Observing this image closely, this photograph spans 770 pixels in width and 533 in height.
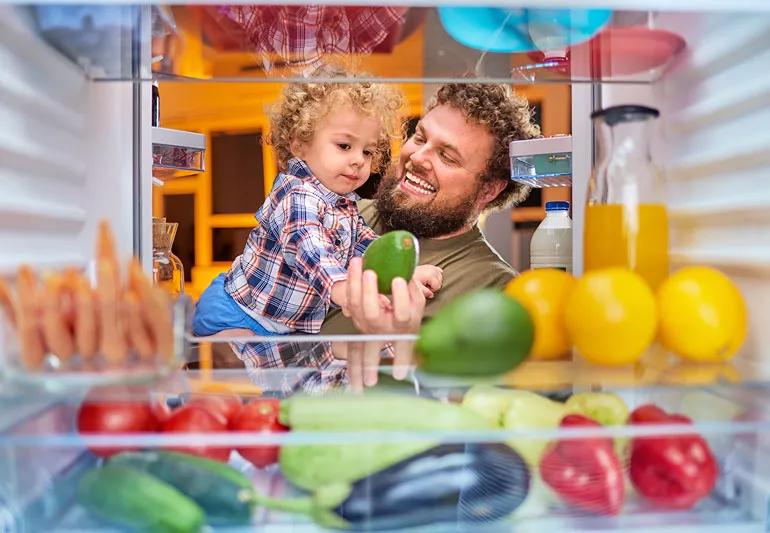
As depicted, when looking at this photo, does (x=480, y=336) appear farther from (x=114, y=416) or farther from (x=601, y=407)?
(x=114, y=416)

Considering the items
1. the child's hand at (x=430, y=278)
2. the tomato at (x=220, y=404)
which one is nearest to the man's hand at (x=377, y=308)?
the tomato at (x=220, y=404)

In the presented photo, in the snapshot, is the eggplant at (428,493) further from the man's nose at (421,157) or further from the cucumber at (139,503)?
the man's nose at (421,157)

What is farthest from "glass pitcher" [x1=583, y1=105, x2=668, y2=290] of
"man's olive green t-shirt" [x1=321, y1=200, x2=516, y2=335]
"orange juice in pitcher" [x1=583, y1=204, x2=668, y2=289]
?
"man's olive green t-shirt" [x1=321, y1=200, x2=516, y2=335]

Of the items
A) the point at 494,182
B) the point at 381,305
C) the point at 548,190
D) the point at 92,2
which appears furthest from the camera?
the point at 548,190

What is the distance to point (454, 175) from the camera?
2.52m

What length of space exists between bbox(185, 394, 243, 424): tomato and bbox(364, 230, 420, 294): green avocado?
33 centimetres

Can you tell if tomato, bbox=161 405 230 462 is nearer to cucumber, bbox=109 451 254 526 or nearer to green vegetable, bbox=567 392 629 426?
cucumber, bbox=109 451 254 526

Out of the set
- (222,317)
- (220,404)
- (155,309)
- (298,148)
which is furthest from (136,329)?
(298,148)

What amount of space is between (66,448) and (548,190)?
3.29 metres

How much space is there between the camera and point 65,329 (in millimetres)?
645

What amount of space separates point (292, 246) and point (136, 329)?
1231mm

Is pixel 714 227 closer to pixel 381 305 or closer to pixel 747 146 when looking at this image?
pixel 747 146

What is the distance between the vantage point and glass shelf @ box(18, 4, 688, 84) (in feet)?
2.37

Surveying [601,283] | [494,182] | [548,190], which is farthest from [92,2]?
[548,190]
